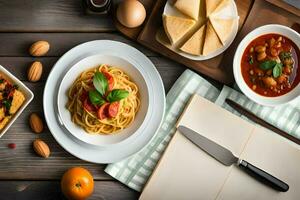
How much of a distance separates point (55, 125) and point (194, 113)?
52 cm

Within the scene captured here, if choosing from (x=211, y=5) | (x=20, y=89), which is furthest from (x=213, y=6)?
(x=20, y=89)

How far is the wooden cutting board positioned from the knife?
0.77 ft

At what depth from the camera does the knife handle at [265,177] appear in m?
1.89

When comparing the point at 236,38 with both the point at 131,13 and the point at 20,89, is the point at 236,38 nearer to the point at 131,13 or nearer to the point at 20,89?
the point at 131,13

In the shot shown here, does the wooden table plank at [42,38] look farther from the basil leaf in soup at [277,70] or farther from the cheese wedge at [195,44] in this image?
the basil leaf in soup at [277,70]

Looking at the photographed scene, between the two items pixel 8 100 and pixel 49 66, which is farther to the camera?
pixel 49 66

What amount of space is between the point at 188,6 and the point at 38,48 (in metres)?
0.58

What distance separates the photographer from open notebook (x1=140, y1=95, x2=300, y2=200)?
75.8 inches

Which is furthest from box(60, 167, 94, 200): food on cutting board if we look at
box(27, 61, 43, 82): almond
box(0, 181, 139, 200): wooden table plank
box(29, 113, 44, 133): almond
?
box(27, 61, 43, 82): almond

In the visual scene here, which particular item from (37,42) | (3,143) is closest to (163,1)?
(37,42)

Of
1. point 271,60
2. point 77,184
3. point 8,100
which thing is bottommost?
point 77,184

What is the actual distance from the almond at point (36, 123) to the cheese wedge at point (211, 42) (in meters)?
0.66

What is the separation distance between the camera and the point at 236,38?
6.49ft

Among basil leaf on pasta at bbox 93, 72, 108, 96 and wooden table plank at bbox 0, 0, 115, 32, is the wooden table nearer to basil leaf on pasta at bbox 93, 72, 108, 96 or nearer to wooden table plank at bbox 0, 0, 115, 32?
wooden table plank at bbox 0, 0, 115, 32
